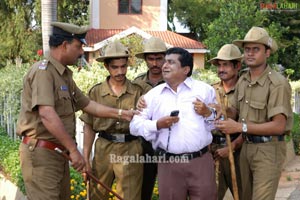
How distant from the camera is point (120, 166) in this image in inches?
196

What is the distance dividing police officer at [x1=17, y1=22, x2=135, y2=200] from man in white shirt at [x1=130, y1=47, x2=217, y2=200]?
0.67m

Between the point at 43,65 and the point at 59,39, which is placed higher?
the point at 59,39

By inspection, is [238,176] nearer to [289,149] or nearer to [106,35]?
[289,149]

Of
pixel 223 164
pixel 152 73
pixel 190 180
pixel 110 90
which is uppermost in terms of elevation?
pixel 152 73

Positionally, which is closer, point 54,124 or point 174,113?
point 54,124

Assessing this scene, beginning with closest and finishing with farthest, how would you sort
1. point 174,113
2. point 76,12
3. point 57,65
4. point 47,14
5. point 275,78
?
point 174,113, point 57,65, point 275,78, point 47,14, point 76,12

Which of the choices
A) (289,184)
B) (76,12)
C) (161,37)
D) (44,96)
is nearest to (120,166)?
(44,96)

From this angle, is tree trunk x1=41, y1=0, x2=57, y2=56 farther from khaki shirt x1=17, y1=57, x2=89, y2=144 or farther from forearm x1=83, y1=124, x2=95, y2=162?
khaki shirt x1=17, y1=57, x2=89, y2=144

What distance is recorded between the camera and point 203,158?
437cm

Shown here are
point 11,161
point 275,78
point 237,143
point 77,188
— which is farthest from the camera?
point 11,161

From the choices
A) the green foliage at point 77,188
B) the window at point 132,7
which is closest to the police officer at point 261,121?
the green foliage at point 77,188

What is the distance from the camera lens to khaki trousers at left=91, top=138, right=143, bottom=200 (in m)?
4.98

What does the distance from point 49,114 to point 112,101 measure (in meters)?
1.11

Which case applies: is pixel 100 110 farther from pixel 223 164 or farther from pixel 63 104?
pixel 223 164
